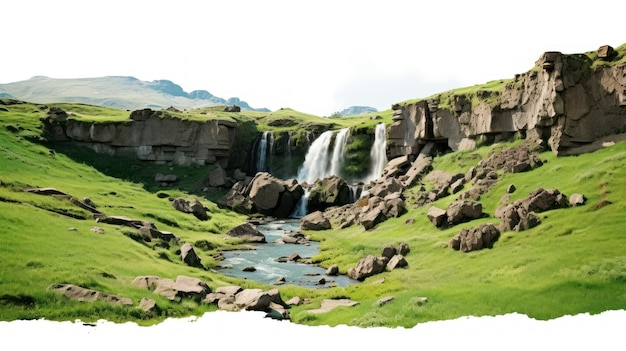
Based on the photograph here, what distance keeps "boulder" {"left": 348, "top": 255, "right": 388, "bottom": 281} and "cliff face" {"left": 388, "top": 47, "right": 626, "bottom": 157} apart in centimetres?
2555

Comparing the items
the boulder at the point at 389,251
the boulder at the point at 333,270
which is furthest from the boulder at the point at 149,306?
the boulder at the point at 389,251

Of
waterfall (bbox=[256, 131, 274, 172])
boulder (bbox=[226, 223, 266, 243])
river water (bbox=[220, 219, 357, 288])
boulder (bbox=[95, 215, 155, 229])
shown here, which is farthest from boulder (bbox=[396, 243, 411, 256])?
waterfall (bbox=[256, 131, 274, 172])

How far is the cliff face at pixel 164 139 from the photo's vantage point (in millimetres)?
108188

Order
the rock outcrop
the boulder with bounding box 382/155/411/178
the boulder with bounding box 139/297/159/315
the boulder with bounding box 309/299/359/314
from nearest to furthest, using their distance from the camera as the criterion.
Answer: the boulder with bounding box 139/297/159/315, the boulder with bounding box 309/299/359/314, the boulder with bounding box 382/155/411/178, the rock outcrop

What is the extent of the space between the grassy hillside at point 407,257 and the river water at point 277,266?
2127mm

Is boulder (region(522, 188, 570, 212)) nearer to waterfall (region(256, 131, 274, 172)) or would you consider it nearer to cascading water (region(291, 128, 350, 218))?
cascading water (region(291, 128, 350, 218))

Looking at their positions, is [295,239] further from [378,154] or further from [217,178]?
[217,178]

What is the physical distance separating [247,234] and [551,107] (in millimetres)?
38340

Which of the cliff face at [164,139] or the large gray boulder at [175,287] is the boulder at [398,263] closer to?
the large gray boulder at [175,287]

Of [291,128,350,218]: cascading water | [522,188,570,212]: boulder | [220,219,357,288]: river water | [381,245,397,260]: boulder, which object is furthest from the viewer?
[291,128,350,218]: cascading water

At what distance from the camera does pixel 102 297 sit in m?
24.0

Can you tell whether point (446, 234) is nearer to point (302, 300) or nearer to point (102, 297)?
point (302, 300)

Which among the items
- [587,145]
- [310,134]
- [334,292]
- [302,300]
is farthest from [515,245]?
[310,134]

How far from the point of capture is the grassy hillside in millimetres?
22781
